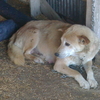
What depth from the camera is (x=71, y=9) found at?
6184mm

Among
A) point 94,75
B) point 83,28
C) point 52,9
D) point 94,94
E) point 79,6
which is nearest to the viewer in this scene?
point 94,94

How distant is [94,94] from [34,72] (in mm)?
1212

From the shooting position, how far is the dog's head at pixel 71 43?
4.11 metres

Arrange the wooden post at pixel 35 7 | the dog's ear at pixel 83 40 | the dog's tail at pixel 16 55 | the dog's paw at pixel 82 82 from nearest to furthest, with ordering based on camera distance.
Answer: the dog's ear at pixel 83 40, the dog's paw at pixel 82 82, the dog's tail at pixel 16 55, the wooden post at pixel 35 7

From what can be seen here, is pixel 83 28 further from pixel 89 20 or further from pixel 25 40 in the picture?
pixel 25 40

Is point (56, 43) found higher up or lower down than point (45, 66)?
higher up

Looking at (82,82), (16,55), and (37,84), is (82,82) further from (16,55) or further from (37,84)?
(16,55)

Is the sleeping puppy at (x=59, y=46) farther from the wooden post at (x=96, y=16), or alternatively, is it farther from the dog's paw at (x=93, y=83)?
the wooden post at (x=96, y=16)

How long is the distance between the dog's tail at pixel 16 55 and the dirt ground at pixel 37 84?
0.10 metres

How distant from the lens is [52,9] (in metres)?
6.53

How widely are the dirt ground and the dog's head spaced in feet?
1.62

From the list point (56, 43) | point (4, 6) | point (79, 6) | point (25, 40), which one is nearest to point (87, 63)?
point (56, 43)

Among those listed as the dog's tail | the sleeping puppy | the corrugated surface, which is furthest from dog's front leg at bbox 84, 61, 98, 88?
the corrugated surface

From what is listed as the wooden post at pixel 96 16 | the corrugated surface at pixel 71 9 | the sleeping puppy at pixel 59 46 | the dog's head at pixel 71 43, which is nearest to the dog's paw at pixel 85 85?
the sleeping puppy at pixel 59 46
